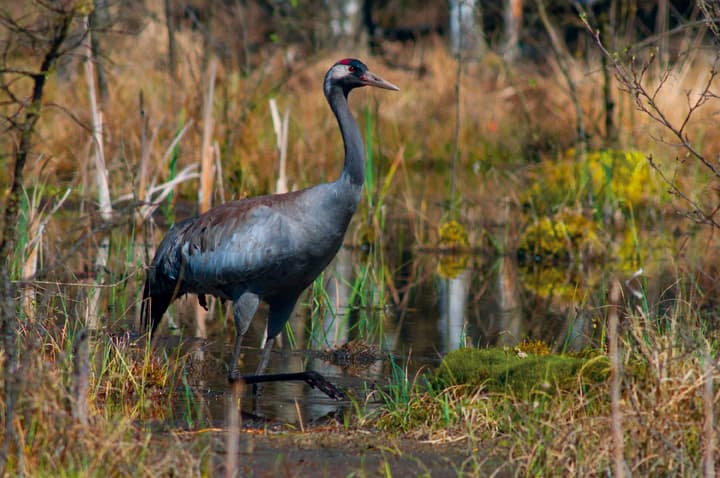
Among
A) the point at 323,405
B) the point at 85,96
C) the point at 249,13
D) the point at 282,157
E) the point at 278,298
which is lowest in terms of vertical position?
the point at 323,405

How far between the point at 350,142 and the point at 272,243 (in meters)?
0.68

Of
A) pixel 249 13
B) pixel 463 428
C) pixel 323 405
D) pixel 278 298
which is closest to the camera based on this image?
pixel 463 428

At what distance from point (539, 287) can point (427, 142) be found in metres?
8.84

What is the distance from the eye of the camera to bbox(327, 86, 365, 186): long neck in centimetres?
594

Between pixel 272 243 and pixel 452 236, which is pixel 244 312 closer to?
pixel 272 243

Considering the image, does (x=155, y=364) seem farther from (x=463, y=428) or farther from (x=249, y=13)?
(x=249, y=13)

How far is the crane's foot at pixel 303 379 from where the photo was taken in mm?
5800

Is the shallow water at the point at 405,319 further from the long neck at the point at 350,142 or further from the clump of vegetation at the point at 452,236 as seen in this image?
the long neck at the point at 350,142

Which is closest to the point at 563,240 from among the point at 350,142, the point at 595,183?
the point at 595,183

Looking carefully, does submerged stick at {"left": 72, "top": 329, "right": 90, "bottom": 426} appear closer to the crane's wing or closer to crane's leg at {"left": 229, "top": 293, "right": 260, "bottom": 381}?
the crane's wing

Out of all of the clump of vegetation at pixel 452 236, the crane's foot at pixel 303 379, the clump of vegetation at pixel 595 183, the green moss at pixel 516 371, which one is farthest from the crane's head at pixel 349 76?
the clump of vegetation at pixel 452 236

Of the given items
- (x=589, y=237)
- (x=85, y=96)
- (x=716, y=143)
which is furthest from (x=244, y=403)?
(x=716, y=143)

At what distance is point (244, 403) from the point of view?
5.85 m

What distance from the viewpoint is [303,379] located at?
5910mm
